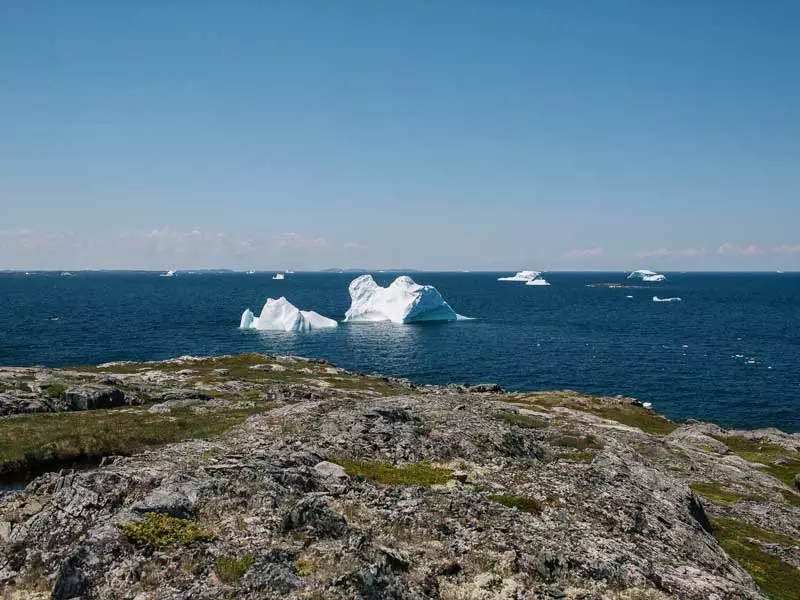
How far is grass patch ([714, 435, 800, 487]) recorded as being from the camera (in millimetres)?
50875

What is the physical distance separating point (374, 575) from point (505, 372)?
99.2m

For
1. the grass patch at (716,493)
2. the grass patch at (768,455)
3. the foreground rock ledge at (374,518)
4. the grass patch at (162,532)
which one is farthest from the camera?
the grass patch at (768,455)

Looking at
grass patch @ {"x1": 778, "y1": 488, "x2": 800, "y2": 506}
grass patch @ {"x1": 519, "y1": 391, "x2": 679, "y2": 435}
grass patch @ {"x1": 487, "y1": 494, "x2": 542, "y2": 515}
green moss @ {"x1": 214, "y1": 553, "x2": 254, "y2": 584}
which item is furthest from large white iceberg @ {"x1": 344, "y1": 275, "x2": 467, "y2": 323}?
green moss @ {"x1": 214, "y1": 553, "x2": 254, "y2": 584}

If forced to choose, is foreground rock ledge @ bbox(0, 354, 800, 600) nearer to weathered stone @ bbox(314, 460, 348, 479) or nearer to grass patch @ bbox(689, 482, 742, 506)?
weathered stone @ bbox(314, 460, 348, 479)

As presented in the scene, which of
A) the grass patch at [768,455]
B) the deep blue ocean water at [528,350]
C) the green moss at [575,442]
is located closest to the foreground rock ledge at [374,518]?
the green moss at [575,442]

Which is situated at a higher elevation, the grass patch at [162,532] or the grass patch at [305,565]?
the grass patch at [162,532]

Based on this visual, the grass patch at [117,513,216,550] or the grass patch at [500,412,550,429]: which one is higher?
the grass patch at [117,513,216,550]

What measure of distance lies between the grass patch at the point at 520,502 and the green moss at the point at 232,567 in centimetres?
1074

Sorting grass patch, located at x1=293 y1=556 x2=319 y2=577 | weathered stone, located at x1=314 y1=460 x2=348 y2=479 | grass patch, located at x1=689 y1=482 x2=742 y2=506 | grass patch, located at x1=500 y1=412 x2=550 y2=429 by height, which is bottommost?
grass patch, located at x1=689 y1=482 x2=742 y2=506

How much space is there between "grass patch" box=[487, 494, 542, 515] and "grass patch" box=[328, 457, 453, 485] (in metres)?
3.08

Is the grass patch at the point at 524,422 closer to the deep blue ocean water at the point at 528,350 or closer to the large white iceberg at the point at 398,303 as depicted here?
the deep blue ocean water at the point at 528,350

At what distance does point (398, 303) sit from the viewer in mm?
184000

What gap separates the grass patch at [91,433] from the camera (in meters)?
37.1

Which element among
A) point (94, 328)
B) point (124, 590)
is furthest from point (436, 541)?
point (94, 328)
